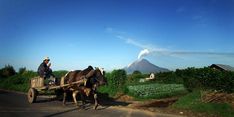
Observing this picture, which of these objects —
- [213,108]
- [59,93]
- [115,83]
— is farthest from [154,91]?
[59,93]

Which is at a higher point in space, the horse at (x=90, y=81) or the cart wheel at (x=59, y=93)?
the horse at (x=90, y=81)

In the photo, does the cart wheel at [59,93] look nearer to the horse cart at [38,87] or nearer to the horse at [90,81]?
the horse cart at [38,87]

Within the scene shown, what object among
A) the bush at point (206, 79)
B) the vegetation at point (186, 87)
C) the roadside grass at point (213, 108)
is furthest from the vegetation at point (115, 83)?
the roadside grass at point (213, 108)

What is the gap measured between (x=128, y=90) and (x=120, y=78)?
4.94 feet

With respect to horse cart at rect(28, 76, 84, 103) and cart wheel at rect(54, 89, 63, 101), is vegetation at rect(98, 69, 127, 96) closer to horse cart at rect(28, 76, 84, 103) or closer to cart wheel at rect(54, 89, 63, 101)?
cart wheel at rect(54, 89, 63, 101)

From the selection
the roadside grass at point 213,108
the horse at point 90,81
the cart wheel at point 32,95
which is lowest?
the roadside grass at point 213,108

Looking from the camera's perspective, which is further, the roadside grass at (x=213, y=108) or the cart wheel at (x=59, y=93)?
the cart wheel at (x=59, y=93)

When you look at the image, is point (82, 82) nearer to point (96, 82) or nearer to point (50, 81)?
point (96, 82)

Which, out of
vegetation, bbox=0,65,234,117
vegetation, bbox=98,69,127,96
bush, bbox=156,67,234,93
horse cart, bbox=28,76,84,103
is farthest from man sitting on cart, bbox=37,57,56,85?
bush, bbox=156,67,234,93

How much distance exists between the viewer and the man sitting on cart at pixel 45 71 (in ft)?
62.9

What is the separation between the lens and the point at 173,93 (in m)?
33.1

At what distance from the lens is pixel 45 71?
1953 centimetres

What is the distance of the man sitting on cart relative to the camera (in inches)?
755

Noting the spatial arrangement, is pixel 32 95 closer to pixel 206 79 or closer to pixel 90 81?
pixel 90 81
